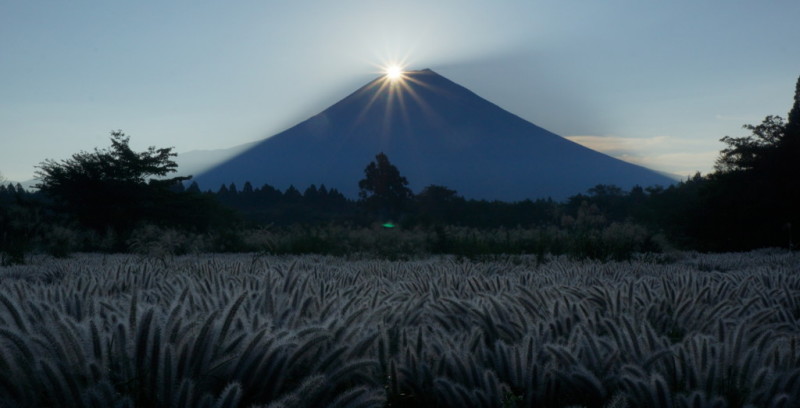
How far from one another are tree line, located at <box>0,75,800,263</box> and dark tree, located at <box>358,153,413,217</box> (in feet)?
0.83

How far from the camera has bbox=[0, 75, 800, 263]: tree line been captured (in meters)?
16.4

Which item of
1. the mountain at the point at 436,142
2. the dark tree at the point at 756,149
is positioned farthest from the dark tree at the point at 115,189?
the mountain at the point at 436,142

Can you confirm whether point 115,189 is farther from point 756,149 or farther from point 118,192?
point 756,149

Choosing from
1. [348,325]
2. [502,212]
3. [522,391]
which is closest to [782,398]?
[522,391]

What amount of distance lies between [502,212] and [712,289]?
155ft

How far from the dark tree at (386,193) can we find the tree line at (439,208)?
0.83 feet

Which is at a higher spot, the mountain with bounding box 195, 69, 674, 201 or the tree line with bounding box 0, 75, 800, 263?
the mountain with bounding box 195, 69, 674, 201

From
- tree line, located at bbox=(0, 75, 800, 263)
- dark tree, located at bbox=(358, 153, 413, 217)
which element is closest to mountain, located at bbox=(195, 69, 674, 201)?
dark tree, located at bbox=(358, 153, 413, 217)

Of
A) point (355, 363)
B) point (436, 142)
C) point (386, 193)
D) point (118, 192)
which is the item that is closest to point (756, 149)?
point (355, 363)

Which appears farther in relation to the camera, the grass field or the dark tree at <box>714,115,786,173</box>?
the dark tree at <box>714,115,786,173</box>

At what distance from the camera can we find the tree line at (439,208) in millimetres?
16406

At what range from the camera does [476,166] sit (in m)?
193

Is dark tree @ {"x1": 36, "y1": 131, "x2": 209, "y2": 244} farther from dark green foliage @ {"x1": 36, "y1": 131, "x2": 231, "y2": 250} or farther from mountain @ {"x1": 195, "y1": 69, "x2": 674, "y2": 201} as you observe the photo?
mountain @ {"x1": 195, "y1": 69, "x2": 674, "y2": 201}

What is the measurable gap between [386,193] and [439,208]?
48.9ft
